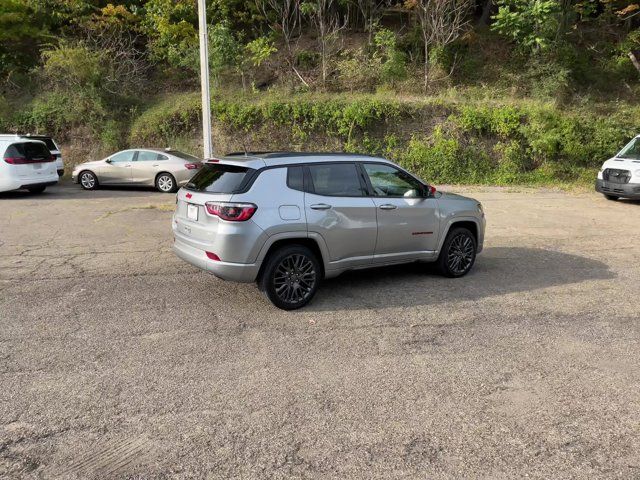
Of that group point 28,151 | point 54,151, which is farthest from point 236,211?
point 54,151

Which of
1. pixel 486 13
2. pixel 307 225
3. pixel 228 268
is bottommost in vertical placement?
pixel 228 268

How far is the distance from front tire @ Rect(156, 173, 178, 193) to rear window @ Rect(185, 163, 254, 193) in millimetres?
10282

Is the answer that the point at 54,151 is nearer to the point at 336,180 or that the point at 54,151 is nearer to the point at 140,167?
the point at 140,167

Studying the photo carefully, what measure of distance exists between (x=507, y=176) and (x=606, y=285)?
1279 cm

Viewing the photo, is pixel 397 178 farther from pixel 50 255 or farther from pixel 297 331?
pixel 50 255

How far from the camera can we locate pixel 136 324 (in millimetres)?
5430

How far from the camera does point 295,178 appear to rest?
5.93 meters

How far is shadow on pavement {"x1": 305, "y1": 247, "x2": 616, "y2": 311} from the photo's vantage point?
633 cm

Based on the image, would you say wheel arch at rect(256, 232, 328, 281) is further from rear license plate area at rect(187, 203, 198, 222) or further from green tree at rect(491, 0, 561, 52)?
green tree at rect(491, 0, 561, 52)

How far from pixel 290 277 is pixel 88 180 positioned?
43.7ft

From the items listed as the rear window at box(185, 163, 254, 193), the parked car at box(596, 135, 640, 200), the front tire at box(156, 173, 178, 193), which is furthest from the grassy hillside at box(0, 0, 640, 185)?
the rear window at box(185, 163, 254, 193)

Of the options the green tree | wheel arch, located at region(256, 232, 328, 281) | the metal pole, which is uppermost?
the green tree

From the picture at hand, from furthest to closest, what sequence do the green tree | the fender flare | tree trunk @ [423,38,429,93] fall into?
1. tree trunk @ [423,38,429,93]
2. the green tree
3. the fender flare

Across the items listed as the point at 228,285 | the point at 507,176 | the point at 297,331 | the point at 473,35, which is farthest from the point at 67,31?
the point at 297,331
